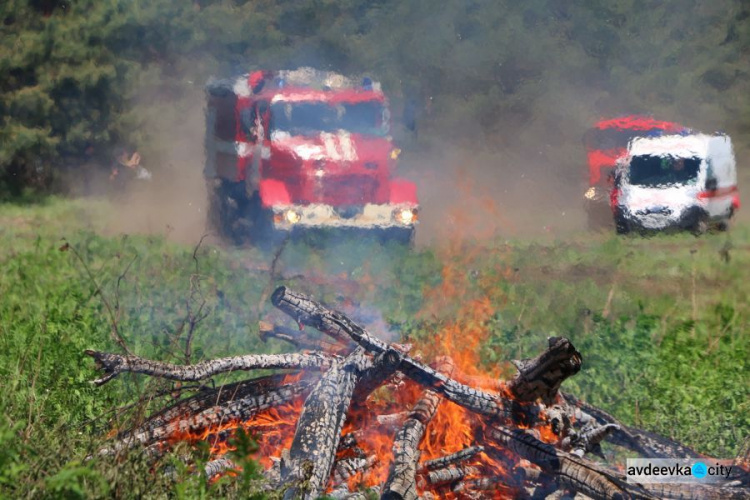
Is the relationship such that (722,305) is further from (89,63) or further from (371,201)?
(89,63)

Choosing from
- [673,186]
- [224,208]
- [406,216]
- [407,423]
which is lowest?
[224,208]

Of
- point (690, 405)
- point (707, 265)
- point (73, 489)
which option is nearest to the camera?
point (73, 489)

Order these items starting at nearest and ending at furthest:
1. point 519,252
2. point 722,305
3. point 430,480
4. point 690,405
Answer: point 430,480, point 690,405, point 722,305, point 519,252

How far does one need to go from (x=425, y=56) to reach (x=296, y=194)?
10.6 meters

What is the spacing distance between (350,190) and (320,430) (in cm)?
948

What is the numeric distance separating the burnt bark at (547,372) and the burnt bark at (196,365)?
1088mm

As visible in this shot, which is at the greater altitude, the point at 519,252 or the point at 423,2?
the point at 423,2

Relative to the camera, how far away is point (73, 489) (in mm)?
3623

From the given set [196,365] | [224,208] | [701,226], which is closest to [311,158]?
[224,208]

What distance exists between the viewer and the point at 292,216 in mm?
13609

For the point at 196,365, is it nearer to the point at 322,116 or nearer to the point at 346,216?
the point at 346,216

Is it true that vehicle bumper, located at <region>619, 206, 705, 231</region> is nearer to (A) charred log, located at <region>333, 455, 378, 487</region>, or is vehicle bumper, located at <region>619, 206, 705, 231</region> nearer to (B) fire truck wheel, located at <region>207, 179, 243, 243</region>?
(B) fire truck wheel, located at <region>207, 179, 243, 243</region>

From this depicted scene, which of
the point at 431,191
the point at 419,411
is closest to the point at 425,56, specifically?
the point at 431,191

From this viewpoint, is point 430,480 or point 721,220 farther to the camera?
point 721,220
